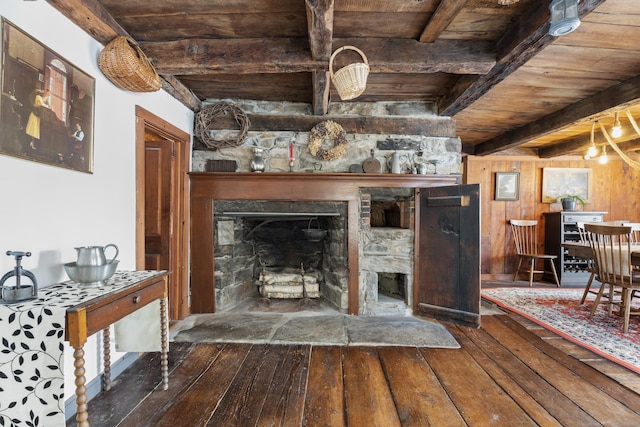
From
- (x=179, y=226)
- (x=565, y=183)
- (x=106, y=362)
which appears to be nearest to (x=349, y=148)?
(x=179, y=226)

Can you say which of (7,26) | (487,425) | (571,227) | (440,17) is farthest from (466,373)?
(571,227)

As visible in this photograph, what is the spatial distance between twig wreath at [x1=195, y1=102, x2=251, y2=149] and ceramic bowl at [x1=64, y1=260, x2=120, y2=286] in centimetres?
190

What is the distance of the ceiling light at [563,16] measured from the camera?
1.47 metres

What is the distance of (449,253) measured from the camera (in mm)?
2979

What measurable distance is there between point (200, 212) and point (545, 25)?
3073mm

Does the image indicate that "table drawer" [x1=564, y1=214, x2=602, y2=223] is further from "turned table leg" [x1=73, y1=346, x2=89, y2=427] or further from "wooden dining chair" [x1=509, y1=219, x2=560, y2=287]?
"turned table leg" [x1=73, y1=346, x2=89, y2=427]

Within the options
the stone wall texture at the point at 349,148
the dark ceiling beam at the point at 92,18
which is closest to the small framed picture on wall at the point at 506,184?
the stone wall texture at the point at 349,148

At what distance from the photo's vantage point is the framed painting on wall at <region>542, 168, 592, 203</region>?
200 inches

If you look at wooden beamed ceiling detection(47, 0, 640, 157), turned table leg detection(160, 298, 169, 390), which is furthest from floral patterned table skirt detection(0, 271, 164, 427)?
wooden beamed ceiling detection(47, 0, 640, 157)

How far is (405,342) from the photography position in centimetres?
252

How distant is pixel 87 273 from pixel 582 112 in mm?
4391

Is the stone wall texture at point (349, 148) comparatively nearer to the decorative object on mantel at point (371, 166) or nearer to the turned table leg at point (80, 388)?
the decorative object on mantel at point (371, 166)

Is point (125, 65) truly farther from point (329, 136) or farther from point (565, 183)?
point (565, 183)

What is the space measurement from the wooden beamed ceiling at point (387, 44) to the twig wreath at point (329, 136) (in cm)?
24
